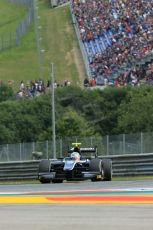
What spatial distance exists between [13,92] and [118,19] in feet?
29.1

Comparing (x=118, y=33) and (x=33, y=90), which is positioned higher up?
(x=118, y=33)

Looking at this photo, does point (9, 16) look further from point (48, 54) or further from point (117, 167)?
point (117, 167)

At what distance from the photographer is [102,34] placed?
57.0 m

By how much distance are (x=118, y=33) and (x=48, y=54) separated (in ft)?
49.8

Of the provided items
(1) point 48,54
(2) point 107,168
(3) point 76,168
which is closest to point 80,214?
(2) point 107,168

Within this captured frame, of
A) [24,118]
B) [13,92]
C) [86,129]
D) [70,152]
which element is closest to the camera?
[70,152]

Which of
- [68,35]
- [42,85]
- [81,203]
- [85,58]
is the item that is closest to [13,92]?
[42,85]

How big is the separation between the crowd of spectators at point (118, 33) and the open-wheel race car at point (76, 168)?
23172mm

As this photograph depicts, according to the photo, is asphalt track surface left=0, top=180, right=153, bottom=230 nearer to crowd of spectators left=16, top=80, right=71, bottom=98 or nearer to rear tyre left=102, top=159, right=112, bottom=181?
rear tyre left=102, top=159, right=112, bottom=181

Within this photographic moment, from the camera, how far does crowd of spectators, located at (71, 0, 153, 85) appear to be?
48.5 meters

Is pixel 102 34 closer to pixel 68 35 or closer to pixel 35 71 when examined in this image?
pixel 35 71

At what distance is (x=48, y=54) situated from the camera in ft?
224

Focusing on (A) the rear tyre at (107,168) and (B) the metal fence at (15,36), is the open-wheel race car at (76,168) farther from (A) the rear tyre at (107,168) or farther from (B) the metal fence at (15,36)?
(B) the metal fence at (15,36)

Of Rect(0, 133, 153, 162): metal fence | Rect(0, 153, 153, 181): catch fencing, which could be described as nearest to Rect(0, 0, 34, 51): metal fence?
Rect(0, 133, 153, 162): metal fence
